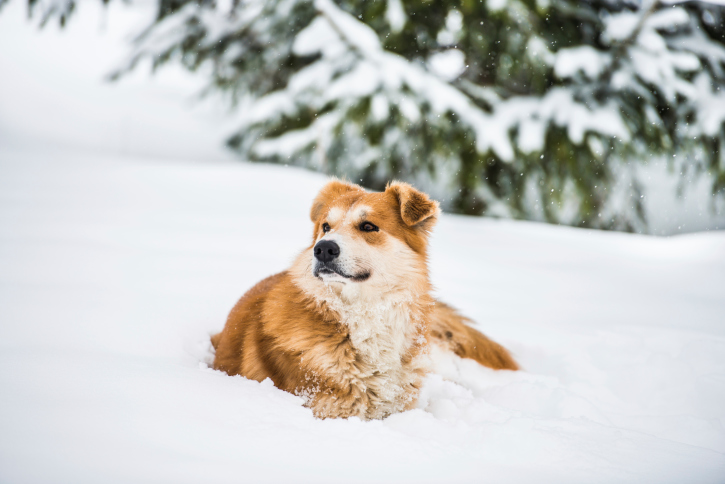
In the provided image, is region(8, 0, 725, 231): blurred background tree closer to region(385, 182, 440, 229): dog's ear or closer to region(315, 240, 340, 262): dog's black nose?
region(385, 182, 440, 229): dog's ear

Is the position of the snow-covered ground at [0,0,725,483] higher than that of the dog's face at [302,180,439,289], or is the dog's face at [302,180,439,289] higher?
the dog's face at [302,180,439,289]

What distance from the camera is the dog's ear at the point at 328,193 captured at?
2.91m

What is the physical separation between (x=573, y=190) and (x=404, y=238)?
590 centimetres

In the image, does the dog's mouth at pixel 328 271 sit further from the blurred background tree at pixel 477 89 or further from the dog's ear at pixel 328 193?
the blurred background tree at pixel 477 89

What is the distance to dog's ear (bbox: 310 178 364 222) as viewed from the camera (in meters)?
2.91

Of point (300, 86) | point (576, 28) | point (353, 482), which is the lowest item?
point (353, 482)

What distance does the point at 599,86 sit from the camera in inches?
258

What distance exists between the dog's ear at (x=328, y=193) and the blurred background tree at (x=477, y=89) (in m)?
3.10

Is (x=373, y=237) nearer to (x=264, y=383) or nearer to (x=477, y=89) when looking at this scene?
(x=264, y=383)

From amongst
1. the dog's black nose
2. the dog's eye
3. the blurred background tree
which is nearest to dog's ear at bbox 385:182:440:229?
the dog's eye

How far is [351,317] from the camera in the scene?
2344 mm

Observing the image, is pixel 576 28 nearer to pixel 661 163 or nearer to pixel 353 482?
pixel 661 163

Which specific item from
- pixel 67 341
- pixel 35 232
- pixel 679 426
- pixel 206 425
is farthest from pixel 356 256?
pixel 35 232

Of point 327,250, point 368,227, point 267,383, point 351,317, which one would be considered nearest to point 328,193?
point 368,227
